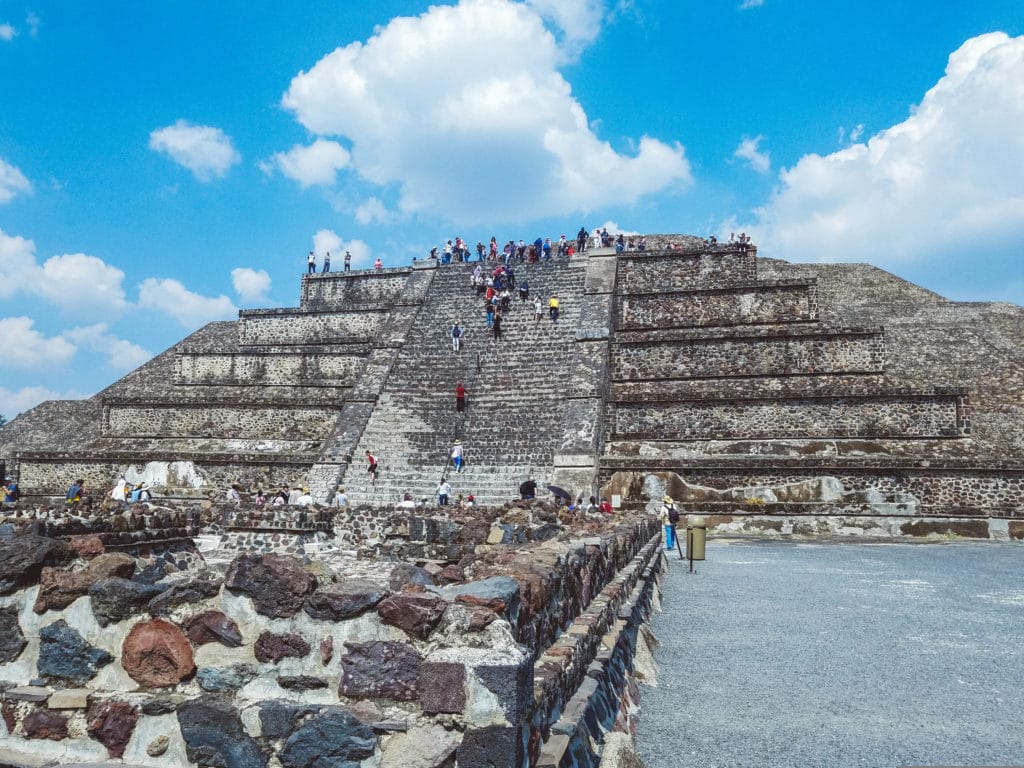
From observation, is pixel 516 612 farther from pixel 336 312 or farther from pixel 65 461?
→ pixel 336 312

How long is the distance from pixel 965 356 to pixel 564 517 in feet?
61.2

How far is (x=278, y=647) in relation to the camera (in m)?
2.79

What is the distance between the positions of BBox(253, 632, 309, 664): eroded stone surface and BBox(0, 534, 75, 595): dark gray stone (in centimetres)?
103

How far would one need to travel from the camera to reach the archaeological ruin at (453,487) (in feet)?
9.01

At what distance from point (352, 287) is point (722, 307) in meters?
12.7

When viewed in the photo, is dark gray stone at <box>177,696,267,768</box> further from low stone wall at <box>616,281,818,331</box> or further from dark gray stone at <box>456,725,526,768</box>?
low stone wall at <box>616,281,818,331</box>

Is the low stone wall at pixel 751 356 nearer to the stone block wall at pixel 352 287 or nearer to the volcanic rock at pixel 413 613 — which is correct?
the stone block wall at pixel 352 287

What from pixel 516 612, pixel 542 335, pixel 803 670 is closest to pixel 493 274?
pixel 542 335

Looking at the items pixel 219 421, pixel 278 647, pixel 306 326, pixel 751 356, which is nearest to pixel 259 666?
pixel 278 647

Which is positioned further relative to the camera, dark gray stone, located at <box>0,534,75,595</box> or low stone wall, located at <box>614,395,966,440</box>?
low stone wall, located at <box>614,395,966,440</box>

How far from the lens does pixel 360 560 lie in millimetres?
9172

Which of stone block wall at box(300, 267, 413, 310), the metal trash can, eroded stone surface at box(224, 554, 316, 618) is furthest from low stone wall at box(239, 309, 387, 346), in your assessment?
eroded stone surface at box(224, 554, 316, 618)

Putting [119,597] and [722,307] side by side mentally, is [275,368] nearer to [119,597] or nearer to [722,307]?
[722,307]

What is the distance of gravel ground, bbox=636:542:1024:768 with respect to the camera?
4.56 m
